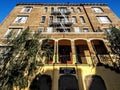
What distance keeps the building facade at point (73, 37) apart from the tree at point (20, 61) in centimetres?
156

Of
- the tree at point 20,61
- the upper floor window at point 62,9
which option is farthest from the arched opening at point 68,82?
the upper floor window at point 62,9

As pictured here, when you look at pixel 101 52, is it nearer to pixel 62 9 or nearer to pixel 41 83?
pixel 41 83

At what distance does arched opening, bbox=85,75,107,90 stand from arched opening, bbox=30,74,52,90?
4.00 m

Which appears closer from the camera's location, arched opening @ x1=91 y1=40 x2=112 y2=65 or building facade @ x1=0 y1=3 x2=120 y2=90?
building facade @ x1=0 y1=3 x2=120 y2=90

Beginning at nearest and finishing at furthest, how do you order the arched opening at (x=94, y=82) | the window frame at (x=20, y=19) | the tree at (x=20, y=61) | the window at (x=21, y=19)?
the tree at (x=20, y=61) < the arched opening at (x=94, y=82) < the window frame at (x=20, y=19) < the window at (x=21, y=19)

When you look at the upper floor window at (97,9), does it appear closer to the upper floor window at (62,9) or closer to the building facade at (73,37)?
the building facade at (73,37)

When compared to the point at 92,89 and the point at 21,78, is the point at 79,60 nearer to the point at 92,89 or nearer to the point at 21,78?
the point at 92,89

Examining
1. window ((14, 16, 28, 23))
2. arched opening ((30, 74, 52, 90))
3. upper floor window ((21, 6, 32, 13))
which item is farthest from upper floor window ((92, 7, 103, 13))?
arched opening ((30, 74, 52, 90))

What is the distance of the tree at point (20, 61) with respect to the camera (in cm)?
1207

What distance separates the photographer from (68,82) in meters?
15.4

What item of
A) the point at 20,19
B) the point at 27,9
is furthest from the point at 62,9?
the point at 20,19

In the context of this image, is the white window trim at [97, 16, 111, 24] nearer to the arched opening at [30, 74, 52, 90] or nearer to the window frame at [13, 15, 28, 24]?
the window frame at [13, 15, 28, 24]

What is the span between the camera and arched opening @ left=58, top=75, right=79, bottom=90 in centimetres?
1496

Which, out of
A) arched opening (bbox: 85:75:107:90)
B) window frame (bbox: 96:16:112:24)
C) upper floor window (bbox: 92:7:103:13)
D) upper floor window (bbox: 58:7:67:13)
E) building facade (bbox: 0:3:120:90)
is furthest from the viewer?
upper floor window (bbox: 58:7:67:13)
